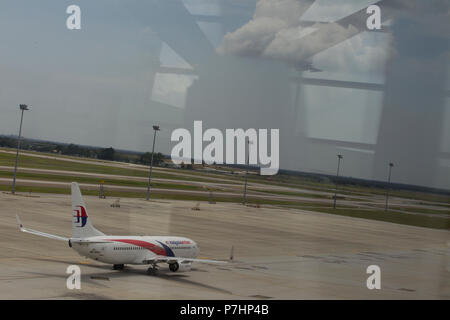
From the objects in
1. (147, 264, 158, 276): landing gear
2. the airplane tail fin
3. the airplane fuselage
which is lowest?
(147, 264, 158, 276): landing gear

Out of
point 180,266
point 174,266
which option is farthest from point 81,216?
point 180,266

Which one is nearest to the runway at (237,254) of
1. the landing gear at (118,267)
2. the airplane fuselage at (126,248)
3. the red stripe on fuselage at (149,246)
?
the landing gear at (118,267)

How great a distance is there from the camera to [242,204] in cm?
7056

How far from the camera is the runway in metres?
21.6

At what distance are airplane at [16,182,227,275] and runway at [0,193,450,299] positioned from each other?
565 mm

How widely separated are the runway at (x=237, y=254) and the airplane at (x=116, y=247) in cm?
56

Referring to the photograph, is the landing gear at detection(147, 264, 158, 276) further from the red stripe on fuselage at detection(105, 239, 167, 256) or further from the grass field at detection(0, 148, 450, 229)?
the grass field at detection(0, 148, 450, 229)

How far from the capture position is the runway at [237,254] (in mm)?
21609

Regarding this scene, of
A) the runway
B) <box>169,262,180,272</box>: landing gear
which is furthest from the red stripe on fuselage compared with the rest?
the runway

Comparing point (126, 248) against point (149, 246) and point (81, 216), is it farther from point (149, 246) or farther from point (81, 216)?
point (81, 216)
